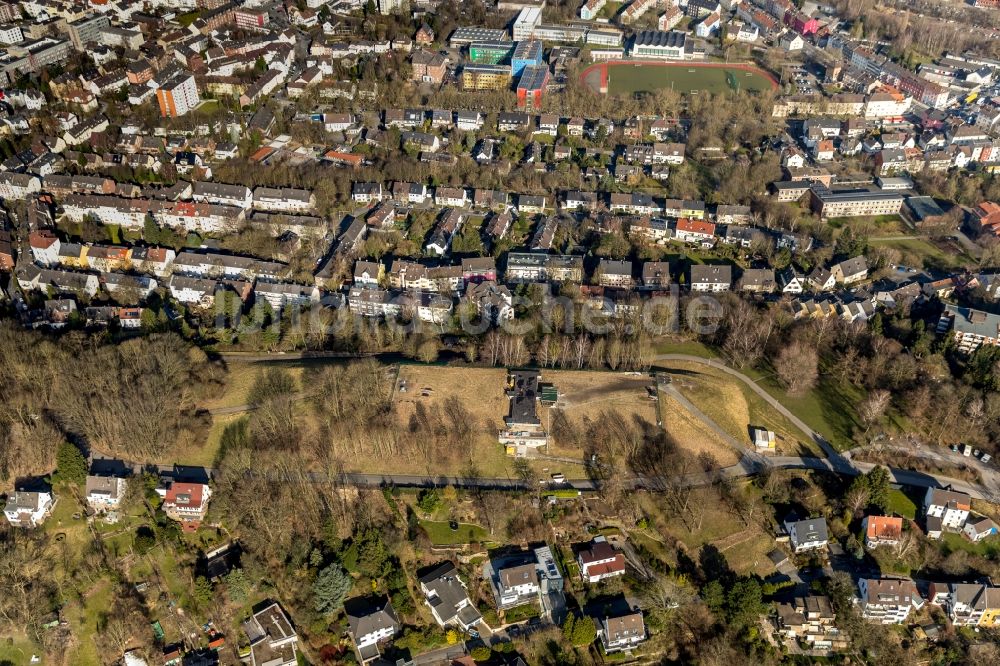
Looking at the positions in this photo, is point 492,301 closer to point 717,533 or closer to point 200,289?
point 200,289

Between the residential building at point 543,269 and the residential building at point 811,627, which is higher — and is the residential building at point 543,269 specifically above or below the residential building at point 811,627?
above

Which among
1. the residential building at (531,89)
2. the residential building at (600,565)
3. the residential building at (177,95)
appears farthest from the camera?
the residential building at (531,89)

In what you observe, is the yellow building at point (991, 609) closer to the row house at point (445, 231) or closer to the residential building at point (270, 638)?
the residential building at point (270, 638)

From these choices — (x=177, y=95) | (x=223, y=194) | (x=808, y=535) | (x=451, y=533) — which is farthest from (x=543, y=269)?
(x=177, y=95)

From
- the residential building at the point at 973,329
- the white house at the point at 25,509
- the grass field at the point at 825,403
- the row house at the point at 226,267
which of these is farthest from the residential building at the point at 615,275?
the white house at the point at 25,509

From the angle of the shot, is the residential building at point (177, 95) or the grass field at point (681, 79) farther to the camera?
the grass field at point (681, 79)

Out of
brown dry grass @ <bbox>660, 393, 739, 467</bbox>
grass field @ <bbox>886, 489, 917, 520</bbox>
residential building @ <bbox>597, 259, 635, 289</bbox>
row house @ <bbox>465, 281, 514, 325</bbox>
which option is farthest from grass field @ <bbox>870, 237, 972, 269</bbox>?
row house @ <bbox>465, 281, 514, 325</bbox>

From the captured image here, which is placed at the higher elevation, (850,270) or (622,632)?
(850,270)

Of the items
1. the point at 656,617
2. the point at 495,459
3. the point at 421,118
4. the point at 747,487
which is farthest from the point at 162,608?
the point at 421,118
